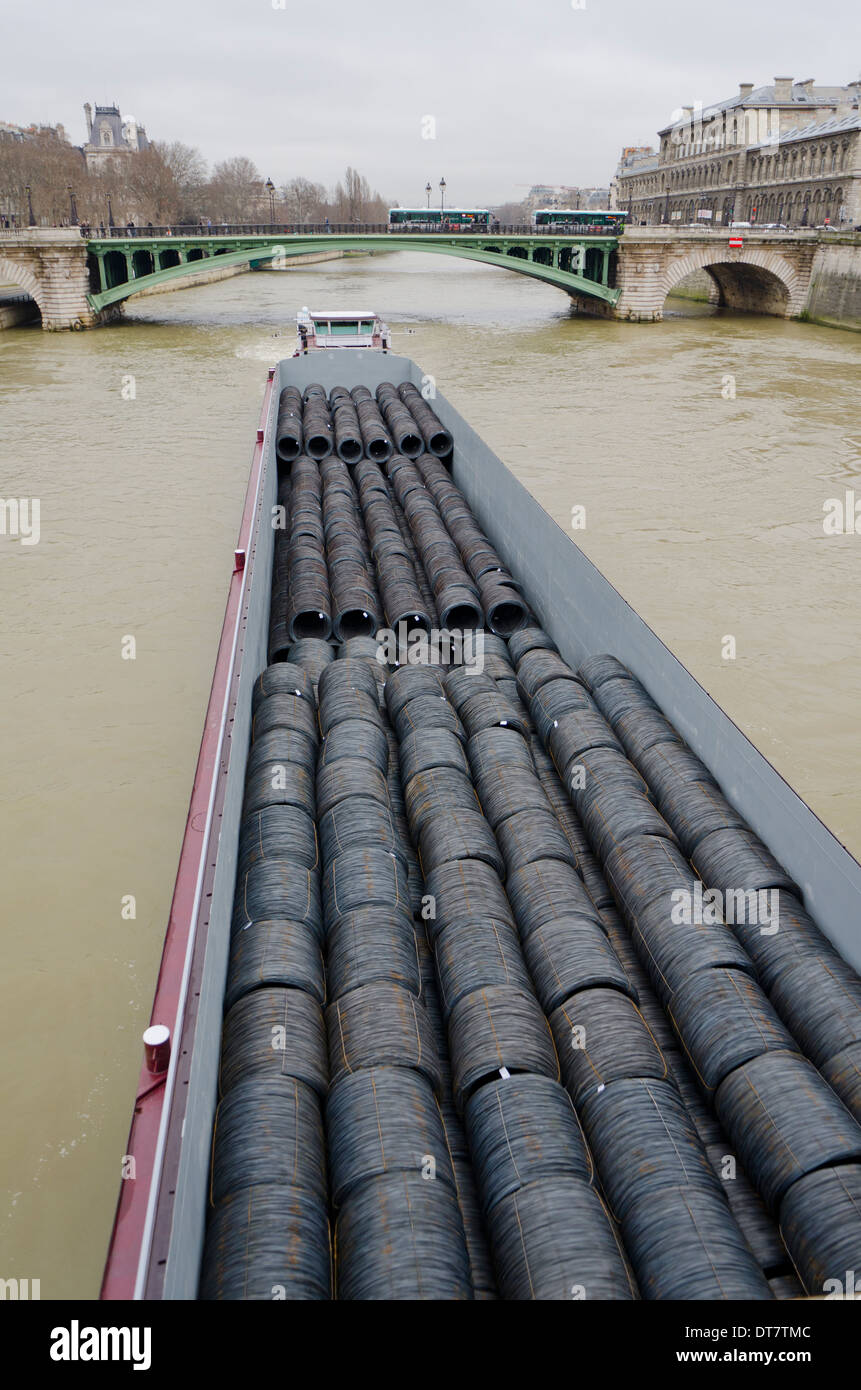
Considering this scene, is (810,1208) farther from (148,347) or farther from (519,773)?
(148,347)

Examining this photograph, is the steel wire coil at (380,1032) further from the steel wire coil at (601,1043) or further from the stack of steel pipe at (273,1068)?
the steel wire coil at (601,1043)

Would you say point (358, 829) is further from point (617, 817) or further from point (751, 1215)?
point (751, 1215)

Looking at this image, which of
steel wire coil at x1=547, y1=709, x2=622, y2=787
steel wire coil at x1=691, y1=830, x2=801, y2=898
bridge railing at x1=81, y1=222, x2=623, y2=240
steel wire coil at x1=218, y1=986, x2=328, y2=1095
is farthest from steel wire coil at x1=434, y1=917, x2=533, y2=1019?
bridge railing at x1=81, y1=222, x2=623, y2=240

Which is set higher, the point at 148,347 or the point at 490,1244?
the point at 148,347

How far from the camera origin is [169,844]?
33.4ft

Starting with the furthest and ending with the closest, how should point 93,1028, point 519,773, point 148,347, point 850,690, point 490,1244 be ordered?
1. point 148,347
2. point 850,690
3. point 519,773
4. point 93,1028
5. point 490,1244

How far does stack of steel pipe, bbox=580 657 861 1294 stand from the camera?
5.55m

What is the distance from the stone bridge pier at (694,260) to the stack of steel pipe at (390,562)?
4049 cm

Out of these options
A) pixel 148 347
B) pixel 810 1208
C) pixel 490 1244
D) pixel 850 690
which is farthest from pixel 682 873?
pixel 148 347

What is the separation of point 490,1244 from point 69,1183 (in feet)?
10.6

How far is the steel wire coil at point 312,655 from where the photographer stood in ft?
37.9

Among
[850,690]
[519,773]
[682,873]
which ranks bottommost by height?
[682,873]
